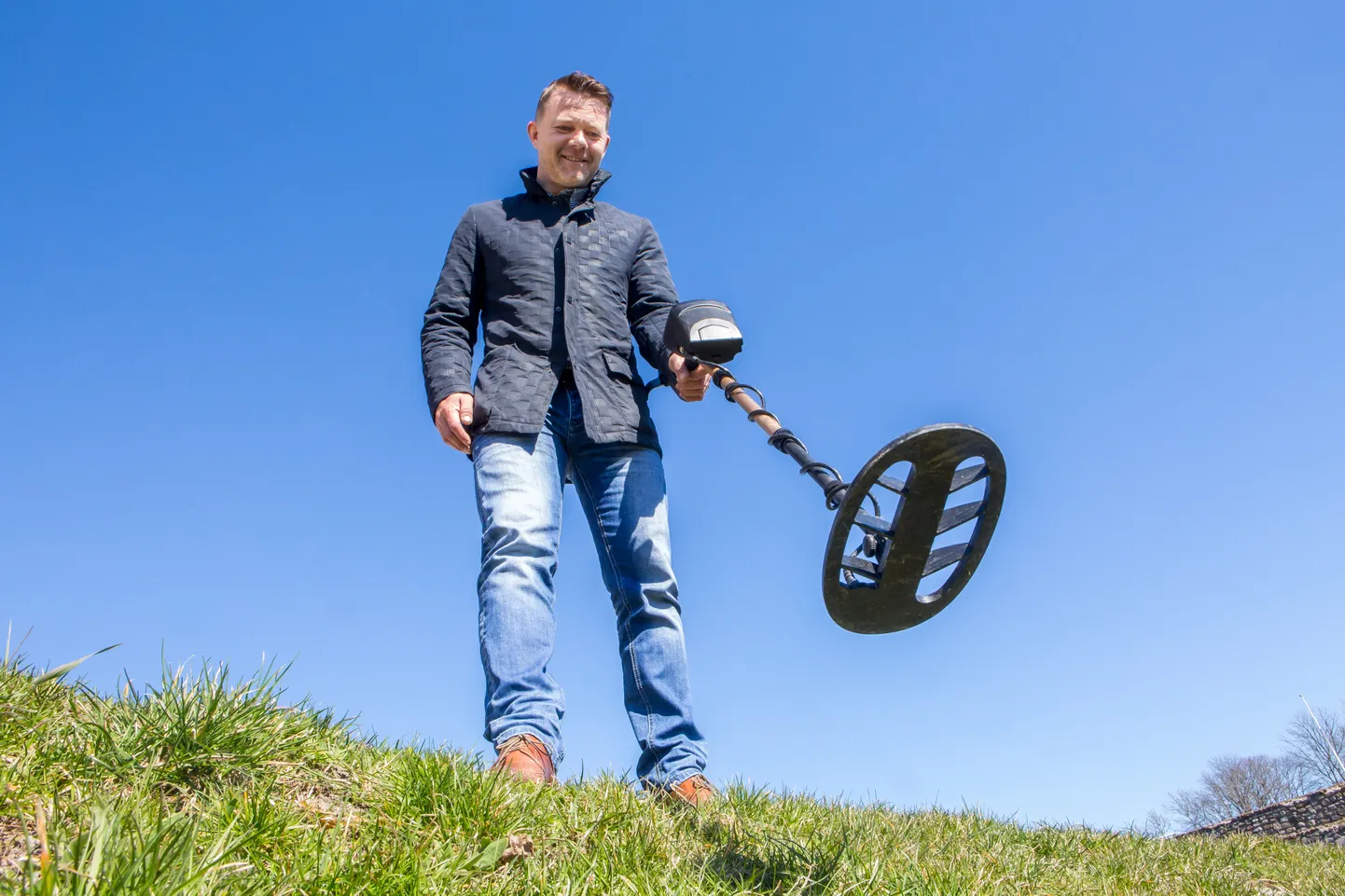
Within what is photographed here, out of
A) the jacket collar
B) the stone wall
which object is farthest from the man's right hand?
the stone wall

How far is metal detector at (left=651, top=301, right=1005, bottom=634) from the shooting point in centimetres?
240

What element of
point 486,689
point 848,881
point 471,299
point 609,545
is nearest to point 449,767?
point 486,689

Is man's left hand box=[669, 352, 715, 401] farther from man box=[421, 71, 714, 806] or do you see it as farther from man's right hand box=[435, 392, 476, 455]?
man's right hand box=[435, 392, 476, 455]

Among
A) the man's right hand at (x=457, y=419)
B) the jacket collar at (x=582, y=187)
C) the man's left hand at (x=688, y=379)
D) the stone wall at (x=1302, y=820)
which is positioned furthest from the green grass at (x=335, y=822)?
the stone wall at (x=1302, y=820)

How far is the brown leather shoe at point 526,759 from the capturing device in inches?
101

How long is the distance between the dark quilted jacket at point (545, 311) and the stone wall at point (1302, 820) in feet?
39.2

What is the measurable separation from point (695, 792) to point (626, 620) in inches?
25.5

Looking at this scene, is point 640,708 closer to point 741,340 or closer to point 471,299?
point 741,340

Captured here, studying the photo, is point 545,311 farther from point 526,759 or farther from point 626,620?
point 526,759

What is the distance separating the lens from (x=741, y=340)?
3195mm

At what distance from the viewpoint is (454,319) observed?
143 inches

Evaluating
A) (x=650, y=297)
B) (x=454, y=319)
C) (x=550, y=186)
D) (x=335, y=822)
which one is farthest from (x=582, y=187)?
(x=335, y=822)

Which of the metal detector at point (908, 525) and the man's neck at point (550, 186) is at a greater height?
the man's neck at point (550, 186)

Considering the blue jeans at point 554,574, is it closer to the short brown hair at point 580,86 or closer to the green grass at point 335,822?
the green grass at point 335,822
